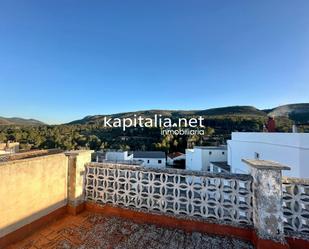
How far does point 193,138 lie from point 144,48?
86.1 feet

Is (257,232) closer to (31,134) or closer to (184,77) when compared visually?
(184,77)

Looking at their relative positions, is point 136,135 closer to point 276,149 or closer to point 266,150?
point 266,150

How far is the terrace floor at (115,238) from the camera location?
2.85 metres

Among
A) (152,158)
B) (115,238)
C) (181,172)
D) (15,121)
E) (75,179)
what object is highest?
(15,121)

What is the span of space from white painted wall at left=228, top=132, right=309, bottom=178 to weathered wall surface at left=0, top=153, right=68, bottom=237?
343 inches

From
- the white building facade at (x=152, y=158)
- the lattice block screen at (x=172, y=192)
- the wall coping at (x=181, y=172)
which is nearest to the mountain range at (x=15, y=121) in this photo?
the white building facade at (x=152, y=158)

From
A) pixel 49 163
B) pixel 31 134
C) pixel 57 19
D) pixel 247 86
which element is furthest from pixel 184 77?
pixel 31 134

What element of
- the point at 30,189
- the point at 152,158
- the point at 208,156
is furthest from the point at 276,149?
the point at 152,158

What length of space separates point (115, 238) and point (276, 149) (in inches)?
362

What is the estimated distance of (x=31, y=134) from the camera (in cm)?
2675

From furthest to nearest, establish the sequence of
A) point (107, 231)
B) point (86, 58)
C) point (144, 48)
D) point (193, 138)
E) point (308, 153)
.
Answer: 1. point (193, 138)
2. point (144, 48)
3. point (86, 58)
4. point (308, 153)
5. point (107, 231)

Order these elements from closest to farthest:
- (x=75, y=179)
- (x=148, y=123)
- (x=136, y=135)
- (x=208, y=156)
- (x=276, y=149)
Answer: (x=75, y=179) < (x=276, y=149) < (x=208, y=156) < (x=136, y=135) < (x=148, y=123)

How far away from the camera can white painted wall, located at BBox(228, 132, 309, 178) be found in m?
7.58

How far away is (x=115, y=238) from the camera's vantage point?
120 inches
